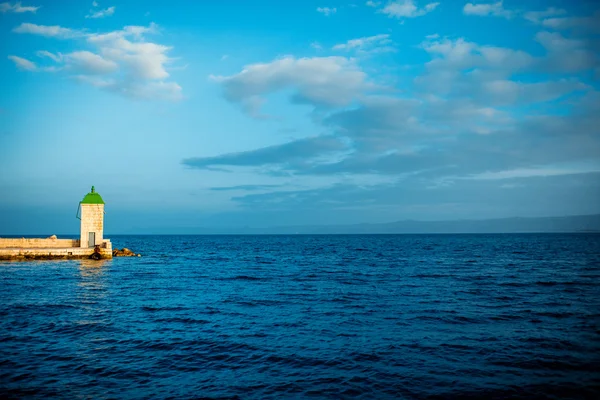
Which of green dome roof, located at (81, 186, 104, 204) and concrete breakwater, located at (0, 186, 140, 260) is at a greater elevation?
green dome roof, located at (81, 186, 104, 204)

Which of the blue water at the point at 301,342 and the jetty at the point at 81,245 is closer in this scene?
the blue water at the point at 301,342

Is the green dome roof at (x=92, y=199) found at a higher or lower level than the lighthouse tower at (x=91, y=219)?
higher

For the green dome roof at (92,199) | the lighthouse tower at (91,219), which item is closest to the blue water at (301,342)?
the lighthouse tower at (91,219)

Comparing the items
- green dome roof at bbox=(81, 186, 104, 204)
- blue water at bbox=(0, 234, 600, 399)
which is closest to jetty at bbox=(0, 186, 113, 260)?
green dome roof at bbox=(81, 186, 104, 204)

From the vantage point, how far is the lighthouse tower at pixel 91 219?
45281 mm

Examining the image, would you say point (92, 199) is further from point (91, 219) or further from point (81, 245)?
point (81, 245)

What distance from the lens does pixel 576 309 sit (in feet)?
66.1

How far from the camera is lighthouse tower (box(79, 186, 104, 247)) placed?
45.3 m

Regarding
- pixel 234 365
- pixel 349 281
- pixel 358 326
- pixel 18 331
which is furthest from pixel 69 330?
pixel 349 281

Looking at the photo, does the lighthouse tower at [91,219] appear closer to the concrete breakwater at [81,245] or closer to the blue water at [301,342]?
the concrete breakwater at [81,245]

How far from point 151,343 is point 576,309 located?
69.5ft

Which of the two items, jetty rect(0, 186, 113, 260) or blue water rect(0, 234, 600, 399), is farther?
jetty rect(0, 186, 113, 260)

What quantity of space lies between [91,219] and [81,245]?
3.83 meters

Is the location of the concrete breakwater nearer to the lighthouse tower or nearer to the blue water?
the lighthouse tower
